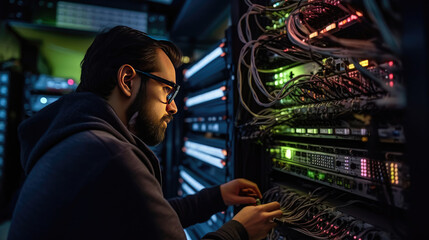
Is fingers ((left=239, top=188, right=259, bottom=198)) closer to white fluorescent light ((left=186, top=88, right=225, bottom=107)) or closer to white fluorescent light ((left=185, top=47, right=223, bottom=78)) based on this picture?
white fluorescent light ((left=186, top=88, right=225, bottom=107))

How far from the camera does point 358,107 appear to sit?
1.88 ft

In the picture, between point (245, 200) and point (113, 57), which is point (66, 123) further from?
point (245, 200)

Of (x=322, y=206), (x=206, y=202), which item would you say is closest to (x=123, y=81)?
(x=206, y=202)

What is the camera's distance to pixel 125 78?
0.80 meters

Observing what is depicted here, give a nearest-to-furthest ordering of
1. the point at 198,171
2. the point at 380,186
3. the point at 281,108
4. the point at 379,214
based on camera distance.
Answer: the point at 380,186, the point at 379,214, the point at 281,108, the point at 198,171

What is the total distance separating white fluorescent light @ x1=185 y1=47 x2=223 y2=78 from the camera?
3.92ft

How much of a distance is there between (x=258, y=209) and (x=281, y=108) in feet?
1.39

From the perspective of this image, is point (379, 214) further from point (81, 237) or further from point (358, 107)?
point (81, 237)

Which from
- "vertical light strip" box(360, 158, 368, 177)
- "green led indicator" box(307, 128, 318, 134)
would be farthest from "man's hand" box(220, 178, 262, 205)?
"vertical light strip" box(360, 158, 368, 177)

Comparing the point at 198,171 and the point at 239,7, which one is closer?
the point at 239,7

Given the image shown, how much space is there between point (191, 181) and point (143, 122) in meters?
0.87

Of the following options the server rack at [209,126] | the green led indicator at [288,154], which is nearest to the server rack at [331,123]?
the green led indicator at [288,154]

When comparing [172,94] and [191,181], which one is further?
[191,181]

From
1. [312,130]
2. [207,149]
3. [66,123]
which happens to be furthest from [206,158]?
[66,123]
